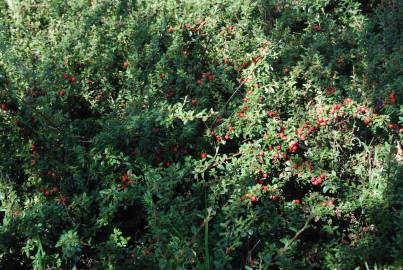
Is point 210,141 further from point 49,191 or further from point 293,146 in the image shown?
point 49,191

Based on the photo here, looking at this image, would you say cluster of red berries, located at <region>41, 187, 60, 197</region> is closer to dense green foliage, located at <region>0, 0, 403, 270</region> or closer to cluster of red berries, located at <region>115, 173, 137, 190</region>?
dense green foliage, located at <region>0, 0, 403, 270</region>

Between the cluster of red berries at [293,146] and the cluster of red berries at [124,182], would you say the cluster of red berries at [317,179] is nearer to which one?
the cluster of red berries at [293,146]

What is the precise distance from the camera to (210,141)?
10.9ft

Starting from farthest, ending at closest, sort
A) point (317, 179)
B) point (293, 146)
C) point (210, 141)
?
point (210, 141) < point (293, 146) < point (317, 179)

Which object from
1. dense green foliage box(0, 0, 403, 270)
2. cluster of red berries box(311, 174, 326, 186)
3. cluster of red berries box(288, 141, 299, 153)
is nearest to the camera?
dense green foliage box(0, 0, 403, 270)

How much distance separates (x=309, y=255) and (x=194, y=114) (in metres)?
1.20

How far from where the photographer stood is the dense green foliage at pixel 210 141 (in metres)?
2.72

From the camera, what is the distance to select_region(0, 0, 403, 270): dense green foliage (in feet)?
8.93

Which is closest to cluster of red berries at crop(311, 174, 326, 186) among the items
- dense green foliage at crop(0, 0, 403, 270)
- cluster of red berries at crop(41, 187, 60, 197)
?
dense green foliage at crop(0, 0, 403, 270)

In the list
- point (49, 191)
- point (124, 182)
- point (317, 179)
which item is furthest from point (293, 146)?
point (49, 191)

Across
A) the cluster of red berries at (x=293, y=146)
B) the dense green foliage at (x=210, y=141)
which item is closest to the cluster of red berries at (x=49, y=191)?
the dense green foliage at (x=210, y=141)

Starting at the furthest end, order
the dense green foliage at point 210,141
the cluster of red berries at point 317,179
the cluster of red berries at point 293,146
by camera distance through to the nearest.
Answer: the cluster of red berries at point 293,146
the cluster of red berries at point 317,179
the dense green foliage at point 210,141

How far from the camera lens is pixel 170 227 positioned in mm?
2740

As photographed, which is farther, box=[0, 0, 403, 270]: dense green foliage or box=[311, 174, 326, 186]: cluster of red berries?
box=[311, 174, 326, 186]: cluster of red berries
